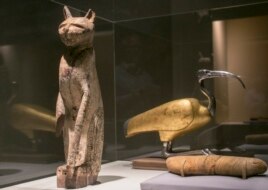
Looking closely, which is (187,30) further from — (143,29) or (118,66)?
(118,66)

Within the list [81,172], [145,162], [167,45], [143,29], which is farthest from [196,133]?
[81,172]

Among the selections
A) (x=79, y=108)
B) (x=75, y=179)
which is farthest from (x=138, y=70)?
(x=75, y=179)

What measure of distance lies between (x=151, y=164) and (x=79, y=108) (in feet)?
1.56

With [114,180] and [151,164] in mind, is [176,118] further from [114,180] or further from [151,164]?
[114,180]

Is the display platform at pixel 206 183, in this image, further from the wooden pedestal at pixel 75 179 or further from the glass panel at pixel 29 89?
the glass panel at pixel 29 89

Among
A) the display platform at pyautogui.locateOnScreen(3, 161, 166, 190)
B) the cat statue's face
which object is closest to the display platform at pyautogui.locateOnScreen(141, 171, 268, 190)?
the display platform at pyautogui.locateOnScreen(3, 161, 166, 190)

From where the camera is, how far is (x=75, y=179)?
135 centimetres

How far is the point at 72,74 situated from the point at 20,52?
1.08 ft

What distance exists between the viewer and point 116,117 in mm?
2113

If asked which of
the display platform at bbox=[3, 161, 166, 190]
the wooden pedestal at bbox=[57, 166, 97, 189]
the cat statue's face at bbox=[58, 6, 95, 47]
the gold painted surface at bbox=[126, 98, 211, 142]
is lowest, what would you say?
the display platform at bbox=[3, 161, 166, 190]

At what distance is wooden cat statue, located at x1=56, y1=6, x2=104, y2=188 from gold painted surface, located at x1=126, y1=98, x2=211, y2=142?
1.27 ft

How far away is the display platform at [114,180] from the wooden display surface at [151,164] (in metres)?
0.03

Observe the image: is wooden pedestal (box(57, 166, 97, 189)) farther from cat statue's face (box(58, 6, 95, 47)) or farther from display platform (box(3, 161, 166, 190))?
cat statue's face (box(58, 6, 95, 47))

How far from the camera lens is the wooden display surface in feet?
5.56
